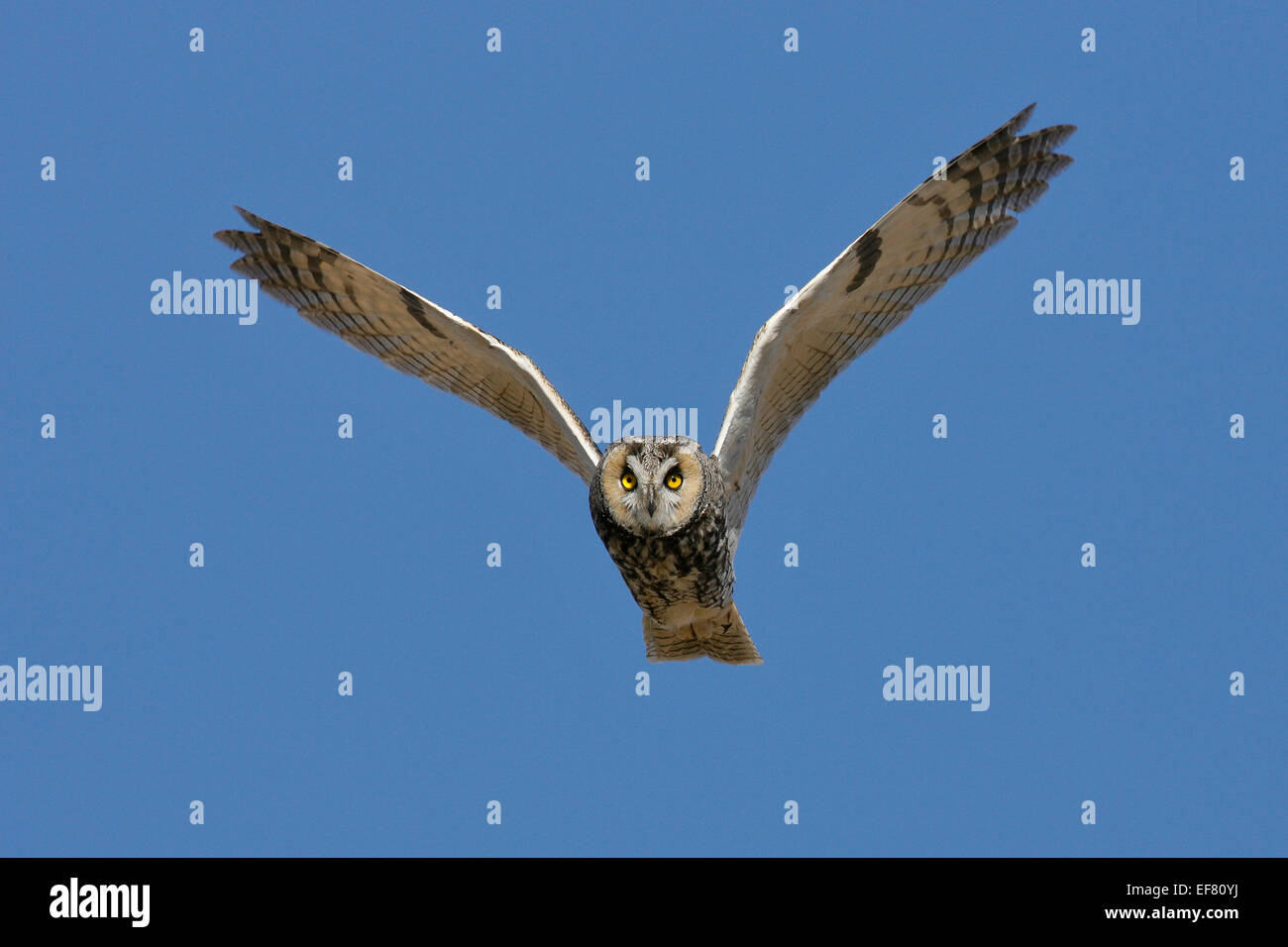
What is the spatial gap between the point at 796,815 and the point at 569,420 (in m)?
2.18

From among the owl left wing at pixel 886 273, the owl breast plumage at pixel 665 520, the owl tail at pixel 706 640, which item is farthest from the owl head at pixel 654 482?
the owl tail at pixel 706 640

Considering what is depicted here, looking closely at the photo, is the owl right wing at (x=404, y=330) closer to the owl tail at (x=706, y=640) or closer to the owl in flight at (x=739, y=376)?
the owl in flight at (x=739, y=376)

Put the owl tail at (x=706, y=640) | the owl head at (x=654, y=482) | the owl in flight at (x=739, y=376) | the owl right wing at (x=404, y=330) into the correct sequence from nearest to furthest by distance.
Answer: the owl head at (x=654, y=482)
the owl in flight at (x=739, y=376)
the owl right wing at (x=404, y=330)
the owl tail at (x=706, y=640)

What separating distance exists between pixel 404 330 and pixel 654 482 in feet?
5.91

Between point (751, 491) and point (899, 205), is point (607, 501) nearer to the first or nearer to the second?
point (751, 491)

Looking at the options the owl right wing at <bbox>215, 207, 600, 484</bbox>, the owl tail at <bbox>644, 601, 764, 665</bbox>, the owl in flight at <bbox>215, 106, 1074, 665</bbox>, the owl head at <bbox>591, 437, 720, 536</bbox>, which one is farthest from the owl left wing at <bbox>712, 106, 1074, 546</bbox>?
the owl right wing at <bbox>215, 207, 600, 484</bbox>

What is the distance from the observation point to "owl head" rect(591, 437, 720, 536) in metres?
5.80

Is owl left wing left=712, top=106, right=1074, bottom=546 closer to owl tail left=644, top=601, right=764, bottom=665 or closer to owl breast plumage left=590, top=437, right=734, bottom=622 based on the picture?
owl breast plumage left=590, top=437, right=734, bottom=622

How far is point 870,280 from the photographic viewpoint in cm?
616

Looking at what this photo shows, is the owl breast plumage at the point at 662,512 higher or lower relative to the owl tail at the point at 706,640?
higher

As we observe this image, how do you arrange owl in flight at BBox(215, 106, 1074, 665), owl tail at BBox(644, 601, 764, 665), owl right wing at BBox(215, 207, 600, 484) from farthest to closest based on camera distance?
owl tail at BBox(644, 601, 764, 665) → owl right wing at BBox(215, 207, 600, 484) → owl in flight at BBox(215, 106, 1074, 665)

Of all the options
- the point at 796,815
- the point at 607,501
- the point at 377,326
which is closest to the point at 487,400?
the point at 377,326

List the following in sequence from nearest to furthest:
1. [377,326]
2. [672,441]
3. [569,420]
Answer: [672,441] < [569,420] < [377,326]

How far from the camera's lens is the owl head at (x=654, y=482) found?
19.0 ft
